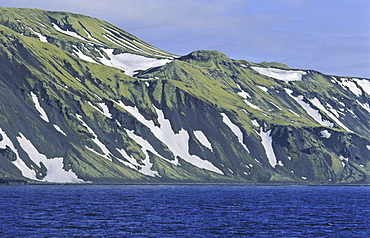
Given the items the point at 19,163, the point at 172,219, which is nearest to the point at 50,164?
Result: the point at 19,163

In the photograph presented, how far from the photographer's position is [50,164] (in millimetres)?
181875

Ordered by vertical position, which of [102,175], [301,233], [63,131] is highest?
[63,131]

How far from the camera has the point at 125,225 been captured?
70000 mm

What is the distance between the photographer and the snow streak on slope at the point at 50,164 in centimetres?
17950

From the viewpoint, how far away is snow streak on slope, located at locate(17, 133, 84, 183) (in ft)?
589

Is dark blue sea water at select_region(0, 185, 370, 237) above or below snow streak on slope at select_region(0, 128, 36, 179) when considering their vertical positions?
below

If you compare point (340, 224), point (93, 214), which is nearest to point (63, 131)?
point (93, 214)

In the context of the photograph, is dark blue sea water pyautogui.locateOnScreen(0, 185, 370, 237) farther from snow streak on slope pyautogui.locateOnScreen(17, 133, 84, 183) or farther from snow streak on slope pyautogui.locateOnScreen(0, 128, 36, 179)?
snow streak on slope pyautogui.locateOnScreen(17, 133, 84, 183)

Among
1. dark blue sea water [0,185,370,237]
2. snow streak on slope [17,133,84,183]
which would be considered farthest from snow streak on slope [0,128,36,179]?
dark blue sea water [0,185,370,237]

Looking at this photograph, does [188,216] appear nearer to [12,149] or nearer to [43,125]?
[12,149]

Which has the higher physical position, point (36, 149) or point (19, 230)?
point (36, 149)

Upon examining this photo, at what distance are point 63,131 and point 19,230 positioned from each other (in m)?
140

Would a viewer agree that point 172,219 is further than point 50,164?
No

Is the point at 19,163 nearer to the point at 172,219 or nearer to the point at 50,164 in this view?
the point at 50,164
